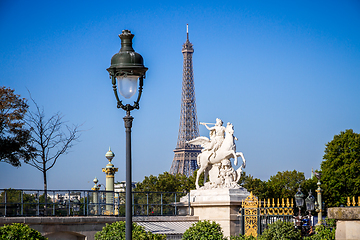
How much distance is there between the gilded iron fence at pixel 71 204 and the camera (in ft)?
64.0

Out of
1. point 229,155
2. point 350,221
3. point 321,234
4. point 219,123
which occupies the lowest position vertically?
point 321,234

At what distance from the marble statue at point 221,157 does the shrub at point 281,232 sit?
5.00m

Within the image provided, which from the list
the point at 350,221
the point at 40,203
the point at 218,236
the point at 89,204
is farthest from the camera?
the point at 89,204

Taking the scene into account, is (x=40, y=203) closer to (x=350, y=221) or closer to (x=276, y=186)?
(x=350, y=221)

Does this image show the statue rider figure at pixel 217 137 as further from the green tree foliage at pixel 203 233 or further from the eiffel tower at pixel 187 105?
the eiffel tower at pixel 187 105

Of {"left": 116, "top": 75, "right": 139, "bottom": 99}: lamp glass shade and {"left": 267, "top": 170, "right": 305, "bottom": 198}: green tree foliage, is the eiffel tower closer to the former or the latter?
{"left": 267, "top": 170, "right": 305, "bottom": 198}: green tree foliage

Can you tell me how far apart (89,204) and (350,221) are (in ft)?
51.8

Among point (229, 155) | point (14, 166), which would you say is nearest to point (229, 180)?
point (229, 155)

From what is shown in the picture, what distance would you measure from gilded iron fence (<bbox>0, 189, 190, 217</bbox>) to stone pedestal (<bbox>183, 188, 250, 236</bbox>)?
182cm

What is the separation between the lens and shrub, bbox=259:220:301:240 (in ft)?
58.7

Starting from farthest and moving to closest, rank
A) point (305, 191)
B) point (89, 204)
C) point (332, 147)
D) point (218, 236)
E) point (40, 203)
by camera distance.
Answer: point (305, 191) < point (332, 147) < point (89, 204) < point (40, 203) < point (218, 236)

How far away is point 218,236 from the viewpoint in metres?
17.6

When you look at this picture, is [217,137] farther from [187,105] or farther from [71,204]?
[187,105]

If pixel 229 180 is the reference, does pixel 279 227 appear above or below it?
below
